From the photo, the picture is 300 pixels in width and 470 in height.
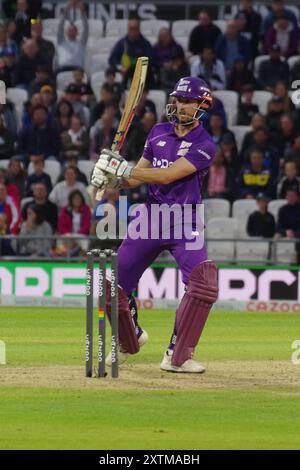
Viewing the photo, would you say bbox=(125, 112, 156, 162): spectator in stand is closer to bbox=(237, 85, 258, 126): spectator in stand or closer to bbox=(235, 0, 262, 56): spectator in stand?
bbox=(237, 85, 258, 126): spectator in stand

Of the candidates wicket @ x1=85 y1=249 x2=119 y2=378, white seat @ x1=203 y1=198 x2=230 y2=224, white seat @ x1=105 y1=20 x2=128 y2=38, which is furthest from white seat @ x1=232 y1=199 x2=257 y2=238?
wicket @ x1=85 y1=249 x2=119 y2=378

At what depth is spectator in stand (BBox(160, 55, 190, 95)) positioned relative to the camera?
67.4ft

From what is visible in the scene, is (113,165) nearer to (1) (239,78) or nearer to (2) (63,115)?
(2) (63,115)

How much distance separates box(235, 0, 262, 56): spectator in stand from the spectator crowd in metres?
0.02

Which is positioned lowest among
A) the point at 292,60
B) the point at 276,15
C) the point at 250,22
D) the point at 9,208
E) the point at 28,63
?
the point at 9,208

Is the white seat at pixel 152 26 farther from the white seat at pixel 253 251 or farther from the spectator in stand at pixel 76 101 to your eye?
the white seat at pixel 253 251

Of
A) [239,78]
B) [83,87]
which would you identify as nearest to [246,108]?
[239,78]

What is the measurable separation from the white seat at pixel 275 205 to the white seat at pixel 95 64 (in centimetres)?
464

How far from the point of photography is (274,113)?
19.6 m

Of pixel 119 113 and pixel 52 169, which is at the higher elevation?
pixel 119 113

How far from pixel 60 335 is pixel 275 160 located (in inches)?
254

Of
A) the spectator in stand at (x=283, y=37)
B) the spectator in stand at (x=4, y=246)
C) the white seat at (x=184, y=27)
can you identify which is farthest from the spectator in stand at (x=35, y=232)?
the white seat at (x=184, y=27)

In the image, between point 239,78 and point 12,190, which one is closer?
point 12,190

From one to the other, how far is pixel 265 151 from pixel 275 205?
819 millimetres
